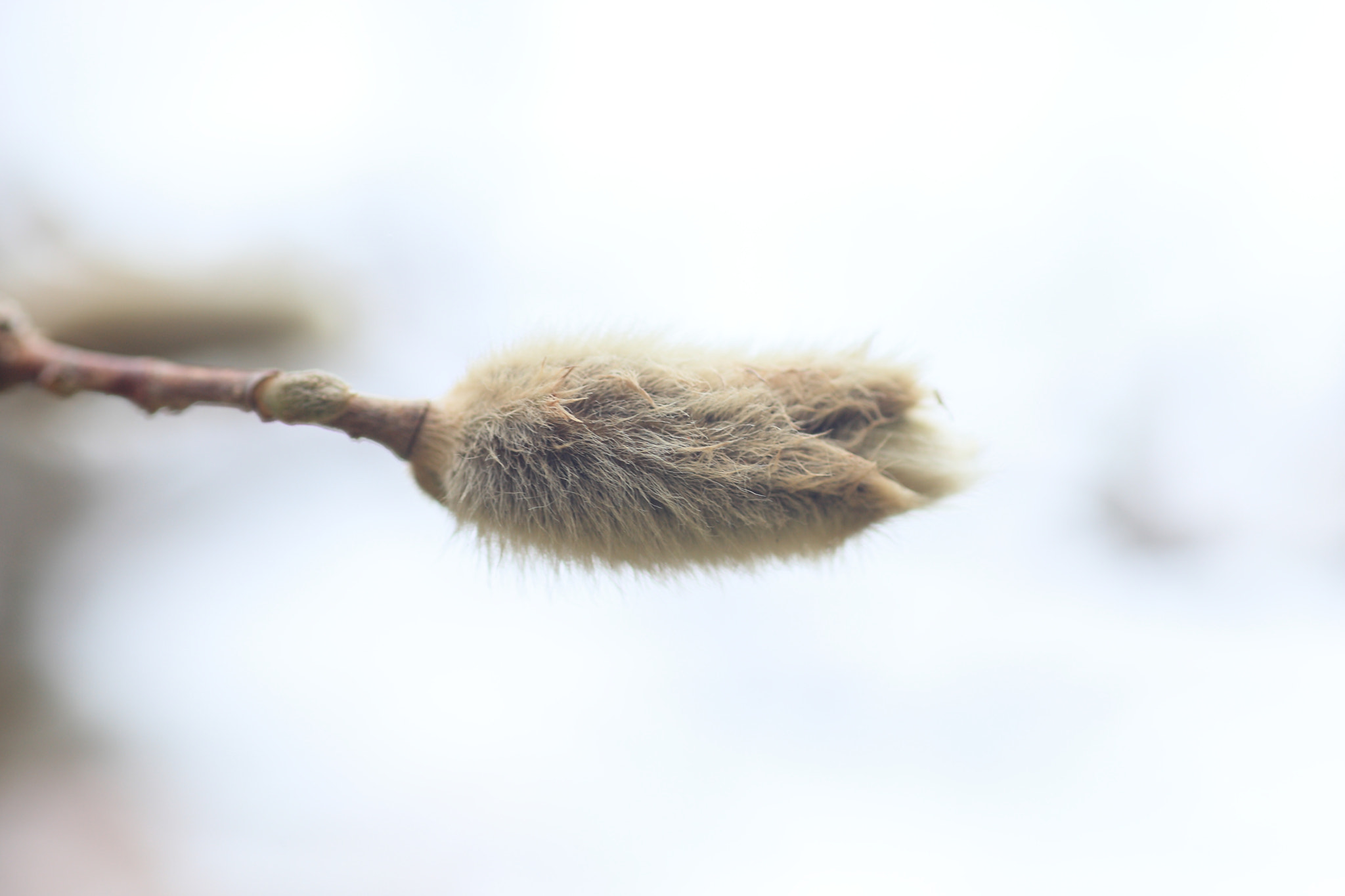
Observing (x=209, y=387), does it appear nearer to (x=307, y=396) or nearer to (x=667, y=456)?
(x=307, y=396)

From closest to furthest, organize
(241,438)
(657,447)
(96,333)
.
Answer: (657,447) < (96,333) < (241,438)

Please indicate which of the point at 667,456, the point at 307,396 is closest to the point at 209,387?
the point at 307,396

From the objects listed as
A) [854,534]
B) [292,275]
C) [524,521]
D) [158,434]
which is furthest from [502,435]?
[158,434]

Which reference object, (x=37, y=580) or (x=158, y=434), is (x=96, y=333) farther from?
(x=37, y=580)
